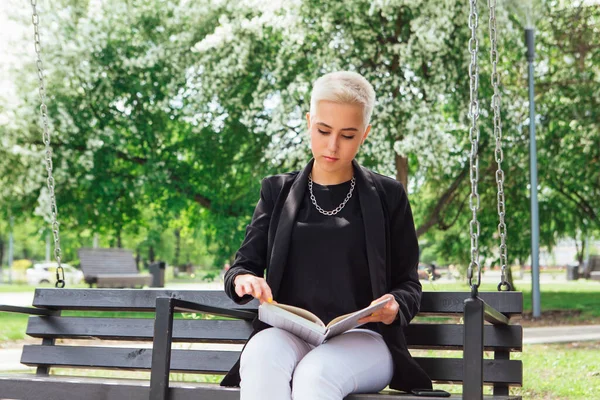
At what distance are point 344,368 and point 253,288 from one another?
1.35ft

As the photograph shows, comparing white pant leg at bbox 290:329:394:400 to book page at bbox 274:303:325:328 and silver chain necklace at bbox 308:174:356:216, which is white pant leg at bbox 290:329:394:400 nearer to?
book page at bbox 274:303:325:328

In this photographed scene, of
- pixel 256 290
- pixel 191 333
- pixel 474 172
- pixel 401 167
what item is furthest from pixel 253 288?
pixel 401 167

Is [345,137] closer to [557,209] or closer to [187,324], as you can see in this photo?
[187,324]

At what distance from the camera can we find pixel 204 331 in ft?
12.5

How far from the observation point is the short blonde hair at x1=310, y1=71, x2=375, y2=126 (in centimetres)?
293

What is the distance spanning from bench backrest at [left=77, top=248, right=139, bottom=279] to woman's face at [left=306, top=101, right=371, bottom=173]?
49.0 ft

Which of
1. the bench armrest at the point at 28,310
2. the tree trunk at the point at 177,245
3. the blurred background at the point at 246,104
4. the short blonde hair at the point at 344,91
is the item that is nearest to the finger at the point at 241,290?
the short blonde hair at the point at 344,91

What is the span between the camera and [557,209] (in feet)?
54.5

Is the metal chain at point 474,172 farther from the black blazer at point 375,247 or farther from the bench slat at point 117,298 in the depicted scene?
the bench slat at point 117,298

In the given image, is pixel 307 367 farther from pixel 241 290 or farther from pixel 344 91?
pixel 344 91

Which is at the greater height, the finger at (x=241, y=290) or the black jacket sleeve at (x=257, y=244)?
the black jacket sleeve at (x=257, y=244)

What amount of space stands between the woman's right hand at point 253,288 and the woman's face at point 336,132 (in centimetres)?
52

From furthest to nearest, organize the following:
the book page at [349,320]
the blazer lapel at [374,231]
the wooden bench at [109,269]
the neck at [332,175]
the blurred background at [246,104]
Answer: the wooden bench at [109,269], the blurred background at [246,104], the neck at [332,175], the blazer lapel at [374,231], the book page at [349,320]

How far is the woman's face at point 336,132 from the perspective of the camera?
9.62 ft
